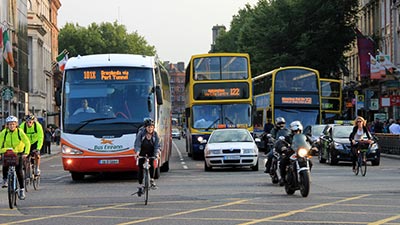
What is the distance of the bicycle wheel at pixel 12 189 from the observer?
15781mm

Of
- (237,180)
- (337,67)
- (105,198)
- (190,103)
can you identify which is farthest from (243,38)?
(105,198)

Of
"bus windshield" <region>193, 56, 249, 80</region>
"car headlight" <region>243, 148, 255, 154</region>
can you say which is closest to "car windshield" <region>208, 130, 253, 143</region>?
"car headlight" <region>243, 148, 255, 154</region>

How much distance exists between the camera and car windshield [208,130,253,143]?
28531mm

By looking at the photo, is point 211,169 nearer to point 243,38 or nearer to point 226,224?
point 226,224

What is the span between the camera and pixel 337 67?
223 feet

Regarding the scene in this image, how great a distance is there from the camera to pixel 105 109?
22.7 metres

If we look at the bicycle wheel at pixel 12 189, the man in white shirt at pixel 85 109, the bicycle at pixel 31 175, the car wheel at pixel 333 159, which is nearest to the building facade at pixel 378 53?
the car wheel at pixel 333 159

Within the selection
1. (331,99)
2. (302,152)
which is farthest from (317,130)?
(302,152)

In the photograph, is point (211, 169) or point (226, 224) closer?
point (226, 224)

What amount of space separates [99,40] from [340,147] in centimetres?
10520

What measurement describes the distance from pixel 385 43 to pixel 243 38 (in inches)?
726

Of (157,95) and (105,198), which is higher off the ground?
(157,95)

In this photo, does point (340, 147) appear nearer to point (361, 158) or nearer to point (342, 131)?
point (342, 131)

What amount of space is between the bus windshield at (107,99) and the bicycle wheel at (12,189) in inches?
250
